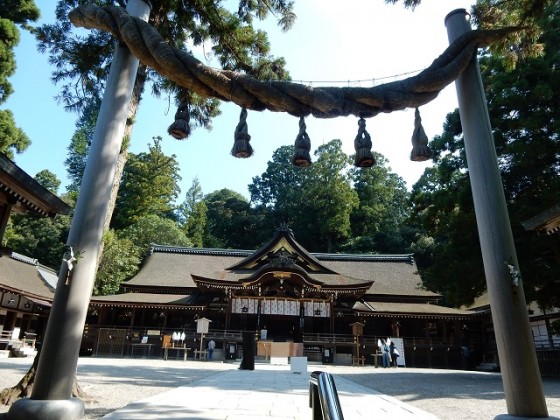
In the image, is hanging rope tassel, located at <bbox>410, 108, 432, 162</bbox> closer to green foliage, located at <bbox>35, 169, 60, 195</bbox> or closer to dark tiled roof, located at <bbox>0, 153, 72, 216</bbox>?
dark tiled roof, located at <bbox>0, 153, 72, 216</bbox>

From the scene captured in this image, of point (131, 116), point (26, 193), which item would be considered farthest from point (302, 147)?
point (131, 116)

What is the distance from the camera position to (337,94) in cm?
310

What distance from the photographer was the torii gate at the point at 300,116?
2.93m

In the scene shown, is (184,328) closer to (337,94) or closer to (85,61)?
(85,61)

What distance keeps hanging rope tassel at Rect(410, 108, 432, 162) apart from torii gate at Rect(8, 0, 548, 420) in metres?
0.39

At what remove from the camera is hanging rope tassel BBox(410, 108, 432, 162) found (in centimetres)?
366

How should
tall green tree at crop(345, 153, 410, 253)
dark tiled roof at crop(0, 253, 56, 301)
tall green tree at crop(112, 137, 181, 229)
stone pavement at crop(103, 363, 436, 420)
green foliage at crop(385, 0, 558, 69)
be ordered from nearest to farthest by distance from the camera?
stone pavement at crop(103, 363, 436, 420) → green foliage at crop(385, 0, 558, 69) → dark tiled roof at crop(0, 253, 56, 301) → tall green tree at crop(112, 137, 181, 229) → tall green tree at crop(345, 153, 410, 253)

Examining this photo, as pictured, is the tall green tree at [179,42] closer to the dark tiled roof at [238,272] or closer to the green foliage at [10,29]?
the green foliage at [10,29]

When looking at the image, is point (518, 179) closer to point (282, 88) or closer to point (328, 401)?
point (282, 88)

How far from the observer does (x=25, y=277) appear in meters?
21.3

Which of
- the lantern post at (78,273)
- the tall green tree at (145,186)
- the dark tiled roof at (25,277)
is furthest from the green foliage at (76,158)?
the lantern post at (78,273)

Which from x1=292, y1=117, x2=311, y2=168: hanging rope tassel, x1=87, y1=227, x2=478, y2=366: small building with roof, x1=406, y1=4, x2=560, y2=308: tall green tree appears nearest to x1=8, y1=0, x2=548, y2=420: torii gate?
x1=292, y1=117, x2=311, y2=168: hanging rope tassel

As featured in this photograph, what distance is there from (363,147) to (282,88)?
0.97 meters

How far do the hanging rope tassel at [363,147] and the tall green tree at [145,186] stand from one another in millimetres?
35972
